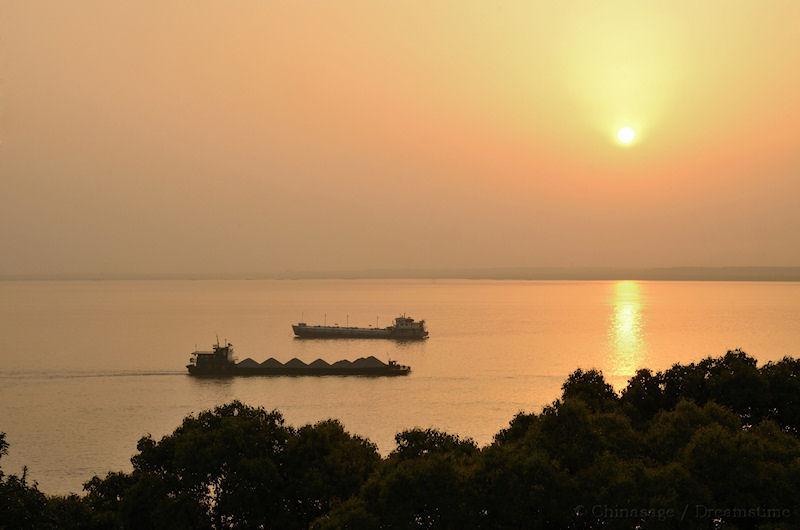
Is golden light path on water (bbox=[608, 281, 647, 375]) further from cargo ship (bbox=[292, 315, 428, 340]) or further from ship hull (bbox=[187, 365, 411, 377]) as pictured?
cargo ship (bbox=[292, 315, 428, 340])

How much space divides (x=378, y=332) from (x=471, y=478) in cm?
12090

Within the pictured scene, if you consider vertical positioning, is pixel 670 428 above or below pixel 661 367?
above

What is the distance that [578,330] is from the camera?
152 metres

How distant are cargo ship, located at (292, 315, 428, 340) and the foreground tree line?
356ft

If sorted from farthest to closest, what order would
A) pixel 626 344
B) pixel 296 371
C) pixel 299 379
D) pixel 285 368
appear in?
pixel 626 344 → pixel 285 368 → pixel 296 371 → pixel 299 379

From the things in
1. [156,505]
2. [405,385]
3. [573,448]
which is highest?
[573,448]

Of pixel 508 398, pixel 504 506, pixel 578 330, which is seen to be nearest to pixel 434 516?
pixel 504 506

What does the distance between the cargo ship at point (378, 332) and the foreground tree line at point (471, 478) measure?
108574 mm

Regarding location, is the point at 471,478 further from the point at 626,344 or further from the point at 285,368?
the point at 626,344

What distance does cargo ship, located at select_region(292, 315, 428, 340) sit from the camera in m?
138

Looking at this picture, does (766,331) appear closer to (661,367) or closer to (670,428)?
(661,367)

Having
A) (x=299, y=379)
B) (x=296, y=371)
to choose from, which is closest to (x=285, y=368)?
(x=296, y=371)

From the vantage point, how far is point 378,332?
142625 millimetres

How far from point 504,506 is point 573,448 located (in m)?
3.36
